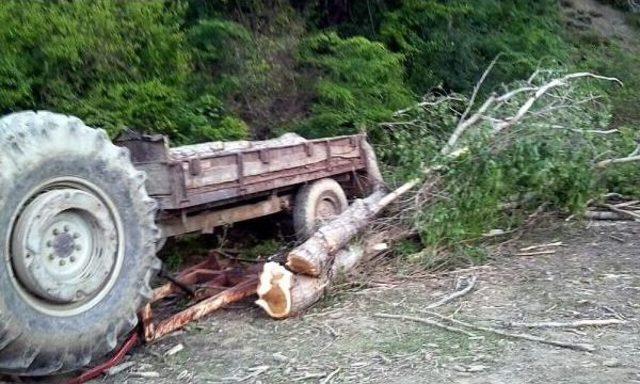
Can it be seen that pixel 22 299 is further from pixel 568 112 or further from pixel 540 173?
pixel 568 112

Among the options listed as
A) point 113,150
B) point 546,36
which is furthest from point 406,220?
point 546,36

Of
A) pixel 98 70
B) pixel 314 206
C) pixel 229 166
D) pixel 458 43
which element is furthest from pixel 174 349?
pixel 458 43

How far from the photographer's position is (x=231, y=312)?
22.2ft

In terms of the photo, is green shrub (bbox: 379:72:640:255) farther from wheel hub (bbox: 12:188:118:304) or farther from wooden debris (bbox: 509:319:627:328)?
wheel hub (bbox: 12:188:118:304)

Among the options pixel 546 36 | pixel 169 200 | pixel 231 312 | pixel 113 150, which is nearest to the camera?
pixel 113 150

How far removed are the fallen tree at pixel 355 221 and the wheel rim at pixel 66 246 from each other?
1.53 meters

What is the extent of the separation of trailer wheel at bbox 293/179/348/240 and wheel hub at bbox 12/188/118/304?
3.00 meters

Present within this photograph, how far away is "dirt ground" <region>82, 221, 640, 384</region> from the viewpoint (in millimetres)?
5355

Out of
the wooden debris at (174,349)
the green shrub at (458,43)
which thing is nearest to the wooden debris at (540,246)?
the wooden debris at (174,349)

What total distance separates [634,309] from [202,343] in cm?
336

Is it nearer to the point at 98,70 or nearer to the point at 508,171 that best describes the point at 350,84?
the point at 98,70

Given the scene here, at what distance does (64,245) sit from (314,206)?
3550 mm

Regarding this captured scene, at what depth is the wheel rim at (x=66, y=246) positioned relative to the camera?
4.83 m

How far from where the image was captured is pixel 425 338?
19.6 feet
